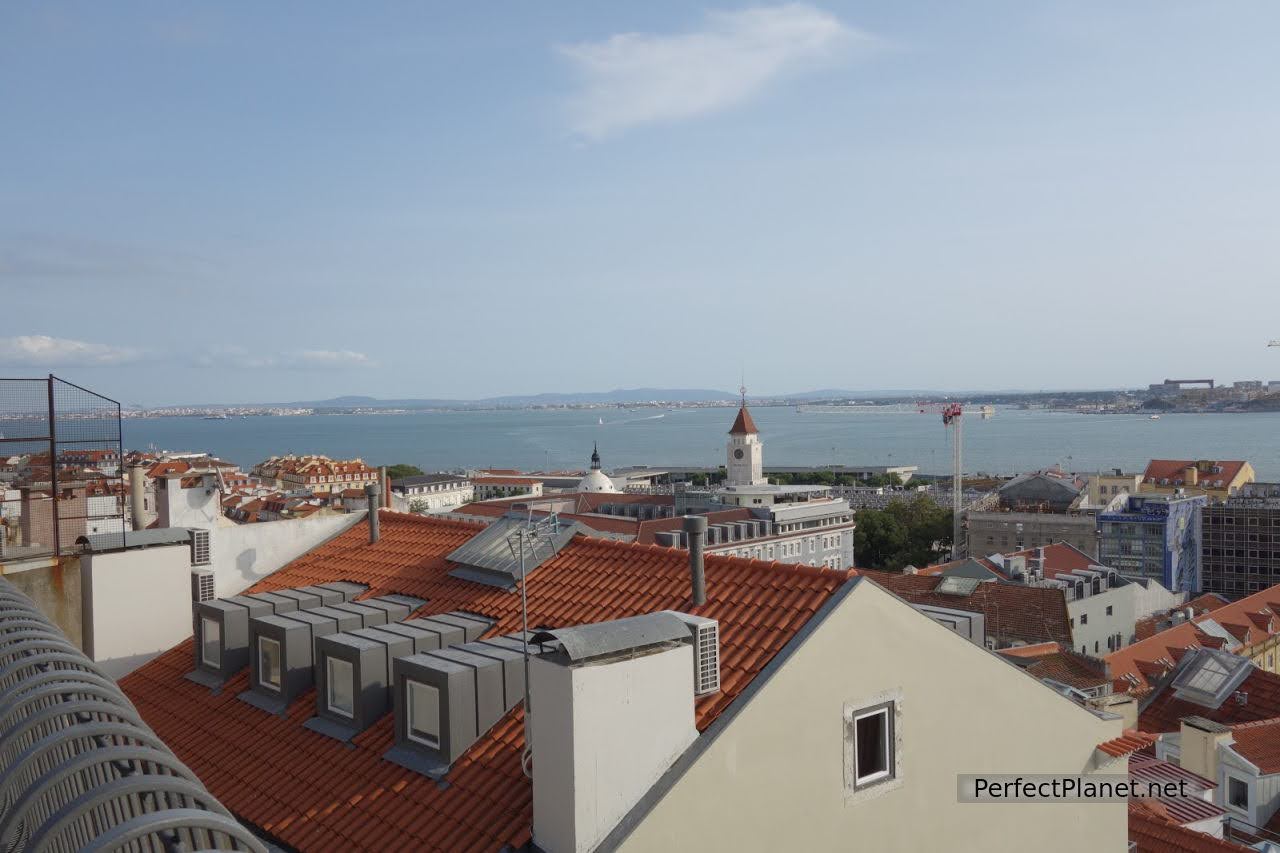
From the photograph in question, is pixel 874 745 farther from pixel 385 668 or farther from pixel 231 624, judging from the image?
pixel 231 624

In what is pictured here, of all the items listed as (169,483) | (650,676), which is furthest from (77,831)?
(169,483)

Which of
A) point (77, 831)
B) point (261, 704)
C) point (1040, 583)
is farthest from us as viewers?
point (1040, 583)

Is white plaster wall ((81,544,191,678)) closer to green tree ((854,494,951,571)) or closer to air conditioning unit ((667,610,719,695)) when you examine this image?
air conditioning unit ((667,610,719,695))

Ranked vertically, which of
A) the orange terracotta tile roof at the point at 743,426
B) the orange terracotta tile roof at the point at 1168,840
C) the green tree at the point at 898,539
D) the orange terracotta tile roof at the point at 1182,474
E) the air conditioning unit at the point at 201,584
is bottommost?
the green tree at the point at 898,539

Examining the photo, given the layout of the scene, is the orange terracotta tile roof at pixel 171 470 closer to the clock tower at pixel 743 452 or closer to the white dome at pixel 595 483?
the clock tower at pixel 743 452

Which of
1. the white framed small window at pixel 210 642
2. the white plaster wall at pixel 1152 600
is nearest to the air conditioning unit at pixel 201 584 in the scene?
the white framed small window at pixel 210 642

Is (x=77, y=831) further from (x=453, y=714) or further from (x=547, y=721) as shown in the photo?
(x=453, y=714)

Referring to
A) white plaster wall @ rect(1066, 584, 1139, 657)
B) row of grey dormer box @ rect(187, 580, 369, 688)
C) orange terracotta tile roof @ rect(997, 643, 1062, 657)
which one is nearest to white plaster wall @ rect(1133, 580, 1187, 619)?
white plaster wall @ rect(1066, 584, 1139, 657)
